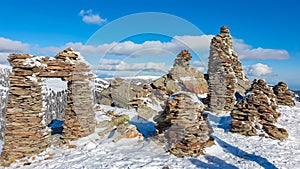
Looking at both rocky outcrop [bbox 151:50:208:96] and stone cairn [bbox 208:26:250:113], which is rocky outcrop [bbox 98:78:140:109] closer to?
rocky outcrop [bbox 151:50:208:96]

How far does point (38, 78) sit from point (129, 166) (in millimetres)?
7093

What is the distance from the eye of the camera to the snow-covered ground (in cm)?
1082

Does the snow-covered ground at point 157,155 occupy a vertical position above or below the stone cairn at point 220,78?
below

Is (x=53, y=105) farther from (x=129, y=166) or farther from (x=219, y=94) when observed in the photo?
(x=129, y=166)

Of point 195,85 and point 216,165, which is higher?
point 195,85

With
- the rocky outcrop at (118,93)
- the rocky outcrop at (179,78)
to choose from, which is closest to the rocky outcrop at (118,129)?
the rocky outcrop at (118,93)

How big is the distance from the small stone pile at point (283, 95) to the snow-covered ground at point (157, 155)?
1592 centimetres

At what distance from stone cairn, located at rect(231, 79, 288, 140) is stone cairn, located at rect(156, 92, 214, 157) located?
200 inches

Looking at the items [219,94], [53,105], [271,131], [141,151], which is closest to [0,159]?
[141,151]

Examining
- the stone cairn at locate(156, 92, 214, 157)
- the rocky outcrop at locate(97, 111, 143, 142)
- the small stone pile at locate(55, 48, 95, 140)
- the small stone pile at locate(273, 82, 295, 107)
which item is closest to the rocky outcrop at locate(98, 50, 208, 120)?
the rocky outcrop at locate(97, 111, 143, 142)

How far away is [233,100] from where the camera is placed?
83.4ft

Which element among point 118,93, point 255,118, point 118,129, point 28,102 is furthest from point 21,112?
point 255,118

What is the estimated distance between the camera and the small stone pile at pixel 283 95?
2958 centimetres

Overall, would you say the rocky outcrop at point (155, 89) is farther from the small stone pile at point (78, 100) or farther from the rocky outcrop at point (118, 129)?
the small stone pile at point (78, 100)
